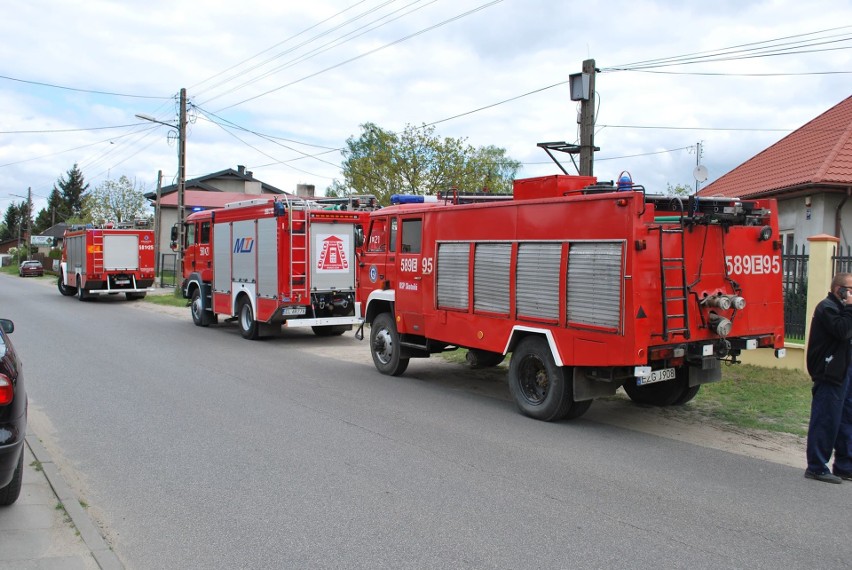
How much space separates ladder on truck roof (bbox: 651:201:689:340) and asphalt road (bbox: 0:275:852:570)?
122 centimetres

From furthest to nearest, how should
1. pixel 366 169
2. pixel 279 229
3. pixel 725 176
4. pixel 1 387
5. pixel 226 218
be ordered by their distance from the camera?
1. pixel 366 169
2. pixel 725 176
3. pixel 226 218
4. pixel 279 229
5. pixel 1 387

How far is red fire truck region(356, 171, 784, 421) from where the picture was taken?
22.9ft

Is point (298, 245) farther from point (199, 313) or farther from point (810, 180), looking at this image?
point (810, 180)

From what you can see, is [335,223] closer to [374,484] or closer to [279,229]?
[279,229]

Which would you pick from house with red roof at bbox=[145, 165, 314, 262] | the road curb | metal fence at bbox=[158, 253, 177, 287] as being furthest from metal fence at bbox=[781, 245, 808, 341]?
house with red roof at bbox=[145, 165, 314, 262]

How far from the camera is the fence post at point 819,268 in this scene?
977 centimetres

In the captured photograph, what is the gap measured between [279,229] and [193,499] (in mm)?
9755

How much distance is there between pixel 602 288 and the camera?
7160mm

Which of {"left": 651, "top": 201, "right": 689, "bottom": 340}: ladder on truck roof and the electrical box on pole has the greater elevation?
the electrical box on pole

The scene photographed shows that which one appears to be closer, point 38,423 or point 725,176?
point 38,423

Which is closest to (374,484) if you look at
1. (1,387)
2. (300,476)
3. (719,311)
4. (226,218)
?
(300,476)

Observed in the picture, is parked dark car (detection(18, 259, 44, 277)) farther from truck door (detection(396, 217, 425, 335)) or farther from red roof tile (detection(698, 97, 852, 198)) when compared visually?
truck door (detection(396, 217, 425, 335))

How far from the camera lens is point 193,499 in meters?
5.31

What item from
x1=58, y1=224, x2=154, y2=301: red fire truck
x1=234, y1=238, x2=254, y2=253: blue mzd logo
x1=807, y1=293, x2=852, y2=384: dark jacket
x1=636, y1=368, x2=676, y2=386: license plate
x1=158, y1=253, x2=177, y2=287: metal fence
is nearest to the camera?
x1=807, y1=293, x2=852, y2=384: dark jacket
